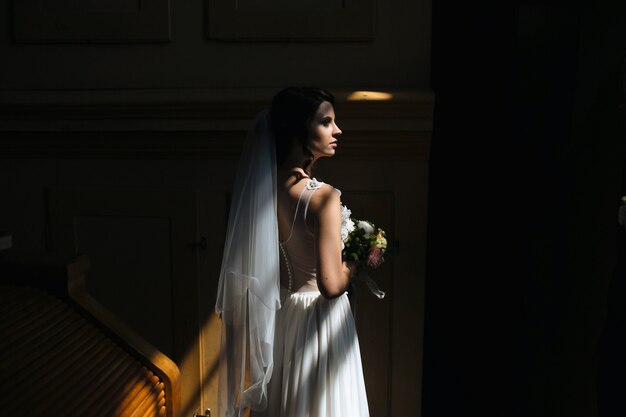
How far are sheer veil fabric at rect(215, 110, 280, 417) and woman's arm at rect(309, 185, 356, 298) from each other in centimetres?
15

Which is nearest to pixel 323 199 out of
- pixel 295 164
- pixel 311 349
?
pixel 295 164

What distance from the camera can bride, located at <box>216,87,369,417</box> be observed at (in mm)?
1935

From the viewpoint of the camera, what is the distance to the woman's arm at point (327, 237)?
1882 millimetres

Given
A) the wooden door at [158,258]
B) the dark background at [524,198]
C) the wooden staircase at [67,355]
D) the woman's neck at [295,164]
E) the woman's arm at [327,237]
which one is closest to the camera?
the wooden staircase at [67,355]

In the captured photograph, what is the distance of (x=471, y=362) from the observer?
282cm

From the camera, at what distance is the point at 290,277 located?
6.85 ft

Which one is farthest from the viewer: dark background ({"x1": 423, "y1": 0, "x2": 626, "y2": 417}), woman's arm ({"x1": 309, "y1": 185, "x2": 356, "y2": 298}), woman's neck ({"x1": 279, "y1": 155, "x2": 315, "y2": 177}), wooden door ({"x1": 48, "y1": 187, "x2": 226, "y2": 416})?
wooden door ({"x1": 48, "y1": 187, "x2": 226, "y2": 416})

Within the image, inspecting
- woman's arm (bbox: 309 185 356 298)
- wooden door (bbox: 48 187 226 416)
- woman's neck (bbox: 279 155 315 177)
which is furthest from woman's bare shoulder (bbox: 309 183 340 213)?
wooden door (bbox: 48 187 226 416)

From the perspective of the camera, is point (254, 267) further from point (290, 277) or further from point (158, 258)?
point (158, 258)

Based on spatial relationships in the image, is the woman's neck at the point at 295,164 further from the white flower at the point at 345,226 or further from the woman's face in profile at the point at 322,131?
the white flower at the point at 345,226

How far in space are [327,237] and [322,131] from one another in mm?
360

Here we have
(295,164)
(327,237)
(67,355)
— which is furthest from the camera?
(295,164)

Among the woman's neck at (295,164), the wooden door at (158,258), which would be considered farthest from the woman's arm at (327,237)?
the wooden door at (158,258)

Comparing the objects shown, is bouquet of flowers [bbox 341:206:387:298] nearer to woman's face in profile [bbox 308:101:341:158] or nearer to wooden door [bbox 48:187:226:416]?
woman's face in profile [bbox 308:101:341:158]
